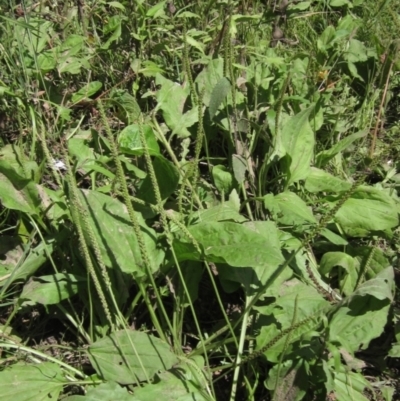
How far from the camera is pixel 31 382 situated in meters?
1.47

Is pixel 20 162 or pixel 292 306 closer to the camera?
pixel 292 306

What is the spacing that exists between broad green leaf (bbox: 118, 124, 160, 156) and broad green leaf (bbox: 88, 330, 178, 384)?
1.75ft

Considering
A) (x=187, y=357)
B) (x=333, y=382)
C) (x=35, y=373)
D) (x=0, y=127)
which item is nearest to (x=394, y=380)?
(x=333, y=382)

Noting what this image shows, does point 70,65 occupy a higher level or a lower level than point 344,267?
higher

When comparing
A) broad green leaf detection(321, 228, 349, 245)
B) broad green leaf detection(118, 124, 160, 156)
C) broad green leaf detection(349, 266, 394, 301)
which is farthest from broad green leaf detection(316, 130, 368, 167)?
broad green leaf detection(349, 266, 394, 301)

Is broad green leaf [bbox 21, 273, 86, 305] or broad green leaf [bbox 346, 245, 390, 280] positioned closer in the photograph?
broad green leaf [bbox 21, 273, 86, 305]

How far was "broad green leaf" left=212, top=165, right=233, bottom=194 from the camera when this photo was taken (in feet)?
6.41

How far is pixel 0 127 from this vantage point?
7.13 feet

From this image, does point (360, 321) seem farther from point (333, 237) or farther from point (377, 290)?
point (333, 237)

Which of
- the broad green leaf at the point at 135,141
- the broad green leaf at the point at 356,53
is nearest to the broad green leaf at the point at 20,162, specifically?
the broad green leaf at the point at 135,141

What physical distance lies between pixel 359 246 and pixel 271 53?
0.78 m

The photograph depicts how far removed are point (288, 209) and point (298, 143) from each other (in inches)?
11.6

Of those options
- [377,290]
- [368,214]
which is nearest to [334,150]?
[368,214]

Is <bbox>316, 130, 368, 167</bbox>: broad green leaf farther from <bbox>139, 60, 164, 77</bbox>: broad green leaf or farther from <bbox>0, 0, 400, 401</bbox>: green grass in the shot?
<bbox>139, 60, 164, 77</bbox>: broad green leaf
